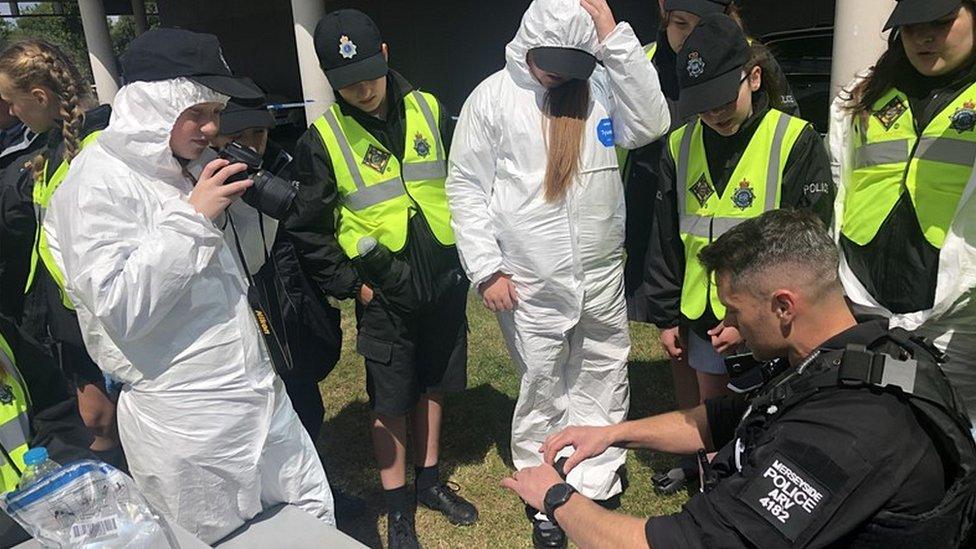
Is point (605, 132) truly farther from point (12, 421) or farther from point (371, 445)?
point (371, 445)

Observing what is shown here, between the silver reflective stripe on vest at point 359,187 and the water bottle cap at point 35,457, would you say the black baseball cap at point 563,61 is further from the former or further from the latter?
the water bottle cap at point 35,457

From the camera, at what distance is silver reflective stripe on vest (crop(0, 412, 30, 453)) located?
5.80 feet

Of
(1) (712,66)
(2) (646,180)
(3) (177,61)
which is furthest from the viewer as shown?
(2) (646,180)

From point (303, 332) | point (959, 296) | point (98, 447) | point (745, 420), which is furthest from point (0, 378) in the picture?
point (959, 296)

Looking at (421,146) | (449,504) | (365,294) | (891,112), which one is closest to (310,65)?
(421,146)

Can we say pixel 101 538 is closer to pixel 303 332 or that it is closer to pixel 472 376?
pixel 303 332

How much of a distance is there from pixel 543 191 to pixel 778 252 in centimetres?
106

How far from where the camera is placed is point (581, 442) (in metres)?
2.00

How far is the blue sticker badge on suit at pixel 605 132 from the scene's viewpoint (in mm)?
2568

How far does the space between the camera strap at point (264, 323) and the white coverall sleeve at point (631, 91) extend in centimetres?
137

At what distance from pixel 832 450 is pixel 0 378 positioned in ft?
6.36

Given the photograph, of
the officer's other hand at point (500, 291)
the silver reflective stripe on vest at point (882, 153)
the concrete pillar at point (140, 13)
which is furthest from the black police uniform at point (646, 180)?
the concrete pillar at point (140, 13)

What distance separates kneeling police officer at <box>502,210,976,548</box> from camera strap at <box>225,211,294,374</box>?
85 centimetres

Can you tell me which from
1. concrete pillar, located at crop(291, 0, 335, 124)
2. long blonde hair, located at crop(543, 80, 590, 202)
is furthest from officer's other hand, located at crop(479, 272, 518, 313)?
concrete pillar, located at crop(291, 0, 335, 124)
